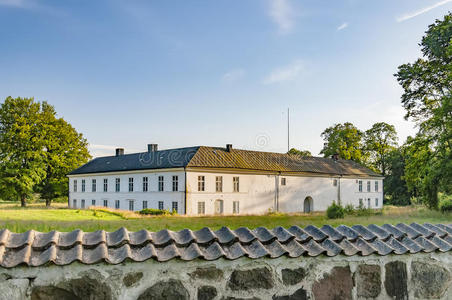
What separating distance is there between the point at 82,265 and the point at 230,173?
1420 inches

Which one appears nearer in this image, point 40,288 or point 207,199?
point 40,288

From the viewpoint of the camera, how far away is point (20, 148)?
143 ft

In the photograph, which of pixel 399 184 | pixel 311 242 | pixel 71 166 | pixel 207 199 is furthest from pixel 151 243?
pixel 399 184

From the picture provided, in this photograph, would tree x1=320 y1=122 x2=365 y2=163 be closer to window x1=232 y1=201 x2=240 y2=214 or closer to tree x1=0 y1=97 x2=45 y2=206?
window x1=232 y1=201 x2=240 y2=214

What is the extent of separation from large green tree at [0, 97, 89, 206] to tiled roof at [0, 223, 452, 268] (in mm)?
44570

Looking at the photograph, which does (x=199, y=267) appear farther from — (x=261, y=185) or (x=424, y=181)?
(x=261, y=185)

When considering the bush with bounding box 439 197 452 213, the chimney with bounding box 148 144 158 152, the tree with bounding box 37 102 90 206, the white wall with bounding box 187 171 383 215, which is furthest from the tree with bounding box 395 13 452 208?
the tree with bounding box 37 102 90 206

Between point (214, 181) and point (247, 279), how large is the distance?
3462 cm

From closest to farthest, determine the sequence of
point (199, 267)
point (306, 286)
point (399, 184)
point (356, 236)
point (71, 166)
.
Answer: point (199, 267) → point (306, 286) → point (356, 236) → point (71, 166) → point (399, 184)

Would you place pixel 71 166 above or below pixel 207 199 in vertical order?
above

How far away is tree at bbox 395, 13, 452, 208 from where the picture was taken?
24.3 m

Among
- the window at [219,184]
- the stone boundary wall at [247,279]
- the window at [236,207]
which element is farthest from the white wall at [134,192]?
the stone boundary wall at [247,279]

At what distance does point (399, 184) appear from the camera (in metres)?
55.4

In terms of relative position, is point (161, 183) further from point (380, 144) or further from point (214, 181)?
point (380, 144)
